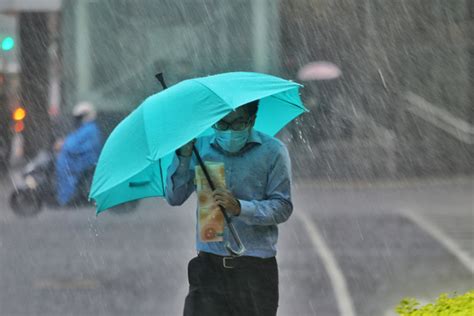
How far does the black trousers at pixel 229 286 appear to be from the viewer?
14.7ft

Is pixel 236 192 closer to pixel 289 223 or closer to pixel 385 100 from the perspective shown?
pixel 289 223

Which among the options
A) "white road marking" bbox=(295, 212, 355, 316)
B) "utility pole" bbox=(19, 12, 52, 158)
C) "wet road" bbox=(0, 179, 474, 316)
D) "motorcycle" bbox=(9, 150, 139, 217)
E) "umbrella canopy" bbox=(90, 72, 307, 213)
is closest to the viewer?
"umbrella canopy" bbox=(90, 72, 307, 213)

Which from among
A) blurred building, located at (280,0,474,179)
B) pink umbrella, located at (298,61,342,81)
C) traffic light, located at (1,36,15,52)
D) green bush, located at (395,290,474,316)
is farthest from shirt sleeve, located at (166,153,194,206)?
traffic light, located at (1,36,15,52)

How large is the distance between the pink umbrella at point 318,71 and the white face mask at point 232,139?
8.36 metres

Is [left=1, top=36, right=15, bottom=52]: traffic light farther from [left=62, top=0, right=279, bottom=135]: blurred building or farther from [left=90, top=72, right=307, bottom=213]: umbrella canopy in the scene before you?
[left=90, top=72, right=307, bottom=213]: umbrella canopy

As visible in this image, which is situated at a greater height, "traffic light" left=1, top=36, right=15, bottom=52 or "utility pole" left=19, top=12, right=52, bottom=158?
"traffic light" left=1, top=36, right=15, bottom=52

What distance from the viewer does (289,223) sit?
38.5 feet

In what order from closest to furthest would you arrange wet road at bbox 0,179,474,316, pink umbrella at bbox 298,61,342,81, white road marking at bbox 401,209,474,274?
wet road at bbox 0,179,474,316
white road marking at bbox 401,209,474,274
pink umbrella at bbox 298,61,342,81

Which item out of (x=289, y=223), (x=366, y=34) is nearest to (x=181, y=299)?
(x=289, y=223)

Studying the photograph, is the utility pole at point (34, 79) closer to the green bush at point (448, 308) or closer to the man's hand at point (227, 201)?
the green bush at point (448, 308)

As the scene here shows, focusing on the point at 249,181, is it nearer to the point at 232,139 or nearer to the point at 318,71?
the point at 232,139

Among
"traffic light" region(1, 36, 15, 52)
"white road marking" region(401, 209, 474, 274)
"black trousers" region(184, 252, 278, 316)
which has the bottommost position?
"white road marking" region(401, 209, 474, 274)

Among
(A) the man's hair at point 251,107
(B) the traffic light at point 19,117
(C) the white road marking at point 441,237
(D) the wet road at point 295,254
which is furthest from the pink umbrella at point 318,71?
(A) the man's hair at point 251,107

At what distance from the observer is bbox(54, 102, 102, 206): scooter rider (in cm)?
1166
